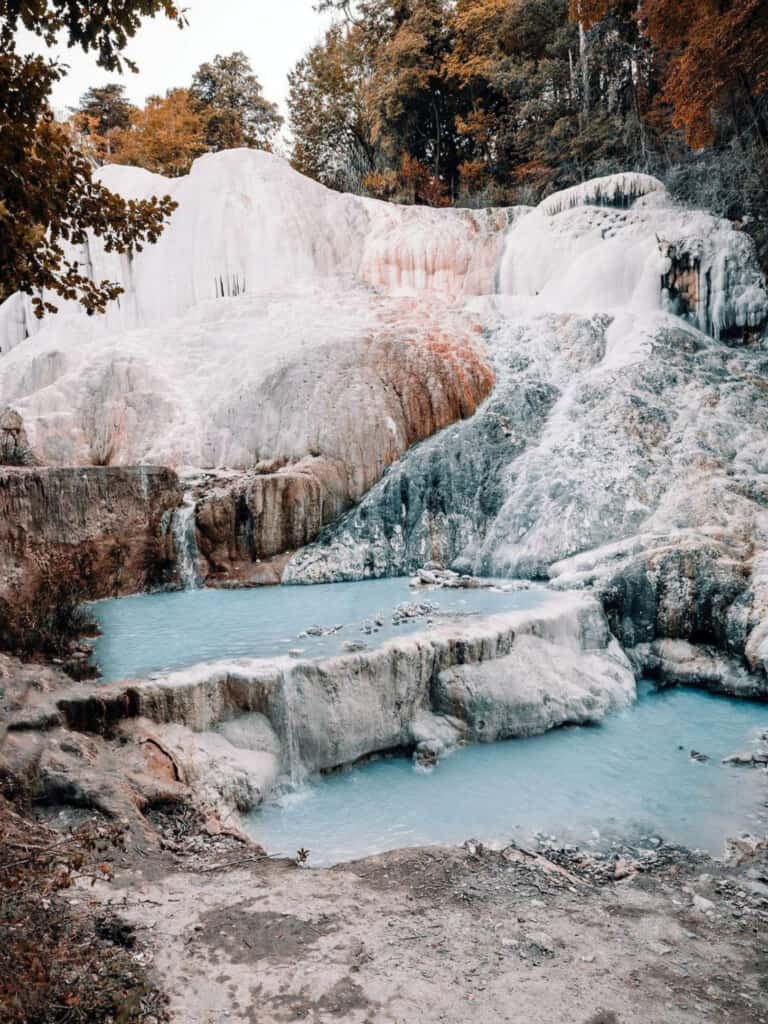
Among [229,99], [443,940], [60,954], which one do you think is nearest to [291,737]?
[443,940]

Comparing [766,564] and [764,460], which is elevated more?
[764,460]

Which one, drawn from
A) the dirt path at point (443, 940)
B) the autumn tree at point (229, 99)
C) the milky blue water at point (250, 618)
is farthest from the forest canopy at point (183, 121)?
the dirt path at point (443, 940)

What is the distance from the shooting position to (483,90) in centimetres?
2345

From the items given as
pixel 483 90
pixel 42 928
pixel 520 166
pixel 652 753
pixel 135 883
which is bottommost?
pixel 652 753

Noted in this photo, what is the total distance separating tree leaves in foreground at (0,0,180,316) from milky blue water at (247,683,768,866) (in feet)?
13.5

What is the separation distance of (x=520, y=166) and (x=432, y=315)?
9.73 m

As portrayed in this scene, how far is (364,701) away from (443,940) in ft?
10.7

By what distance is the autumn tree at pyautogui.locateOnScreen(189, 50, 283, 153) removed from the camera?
28.9m

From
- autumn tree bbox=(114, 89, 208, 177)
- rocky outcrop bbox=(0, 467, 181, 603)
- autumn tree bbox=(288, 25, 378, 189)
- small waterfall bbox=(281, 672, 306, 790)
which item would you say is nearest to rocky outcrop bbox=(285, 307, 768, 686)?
rocky outcrop bbox=(0, 467, 181, 603)

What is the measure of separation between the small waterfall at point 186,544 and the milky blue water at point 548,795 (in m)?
5.61

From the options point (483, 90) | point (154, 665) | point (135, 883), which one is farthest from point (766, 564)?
point (483, 90)

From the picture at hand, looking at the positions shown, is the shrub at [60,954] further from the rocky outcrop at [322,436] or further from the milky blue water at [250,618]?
the rocky outcrop at [322,436]

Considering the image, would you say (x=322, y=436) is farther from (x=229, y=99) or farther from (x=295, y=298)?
(x=229, y=99)

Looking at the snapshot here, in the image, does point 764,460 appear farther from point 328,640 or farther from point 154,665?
point 154,665
